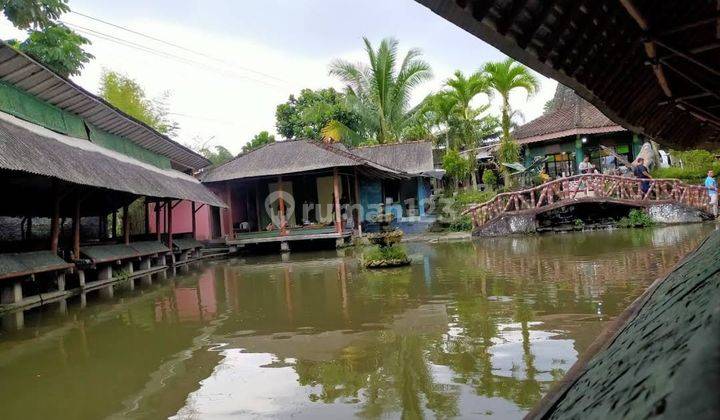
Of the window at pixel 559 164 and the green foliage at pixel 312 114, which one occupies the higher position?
the green foliage at pixel 312 114

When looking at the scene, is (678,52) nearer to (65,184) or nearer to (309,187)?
(65,184)

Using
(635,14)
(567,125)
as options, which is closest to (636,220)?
(567,125)

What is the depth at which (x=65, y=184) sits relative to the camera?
10016 millimetres

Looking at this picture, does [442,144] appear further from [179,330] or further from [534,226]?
[179,330]

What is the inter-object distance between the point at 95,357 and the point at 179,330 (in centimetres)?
126

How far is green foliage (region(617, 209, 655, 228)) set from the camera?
17.0 m

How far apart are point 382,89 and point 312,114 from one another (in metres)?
6.56

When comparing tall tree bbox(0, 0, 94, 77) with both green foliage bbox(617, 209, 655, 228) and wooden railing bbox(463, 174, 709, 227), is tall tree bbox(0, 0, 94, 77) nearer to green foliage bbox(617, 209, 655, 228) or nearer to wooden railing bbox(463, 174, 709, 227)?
wooden railing bbox(463, 174, 709, 227)

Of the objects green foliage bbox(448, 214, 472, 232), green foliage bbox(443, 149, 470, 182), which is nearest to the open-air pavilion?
green foliage bbox(443, 149, 470, 182)

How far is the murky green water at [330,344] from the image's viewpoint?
3939 mm

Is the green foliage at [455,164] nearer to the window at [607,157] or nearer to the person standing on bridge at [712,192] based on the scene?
the window at [607,157]

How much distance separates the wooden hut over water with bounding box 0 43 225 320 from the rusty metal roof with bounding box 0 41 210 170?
2cm

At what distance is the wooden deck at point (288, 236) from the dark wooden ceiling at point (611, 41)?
1418cm

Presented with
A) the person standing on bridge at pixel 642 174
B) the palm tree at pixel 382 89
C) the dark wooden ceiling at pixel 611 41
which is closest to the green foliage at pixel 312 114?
the palm tree at pixel 382 89
